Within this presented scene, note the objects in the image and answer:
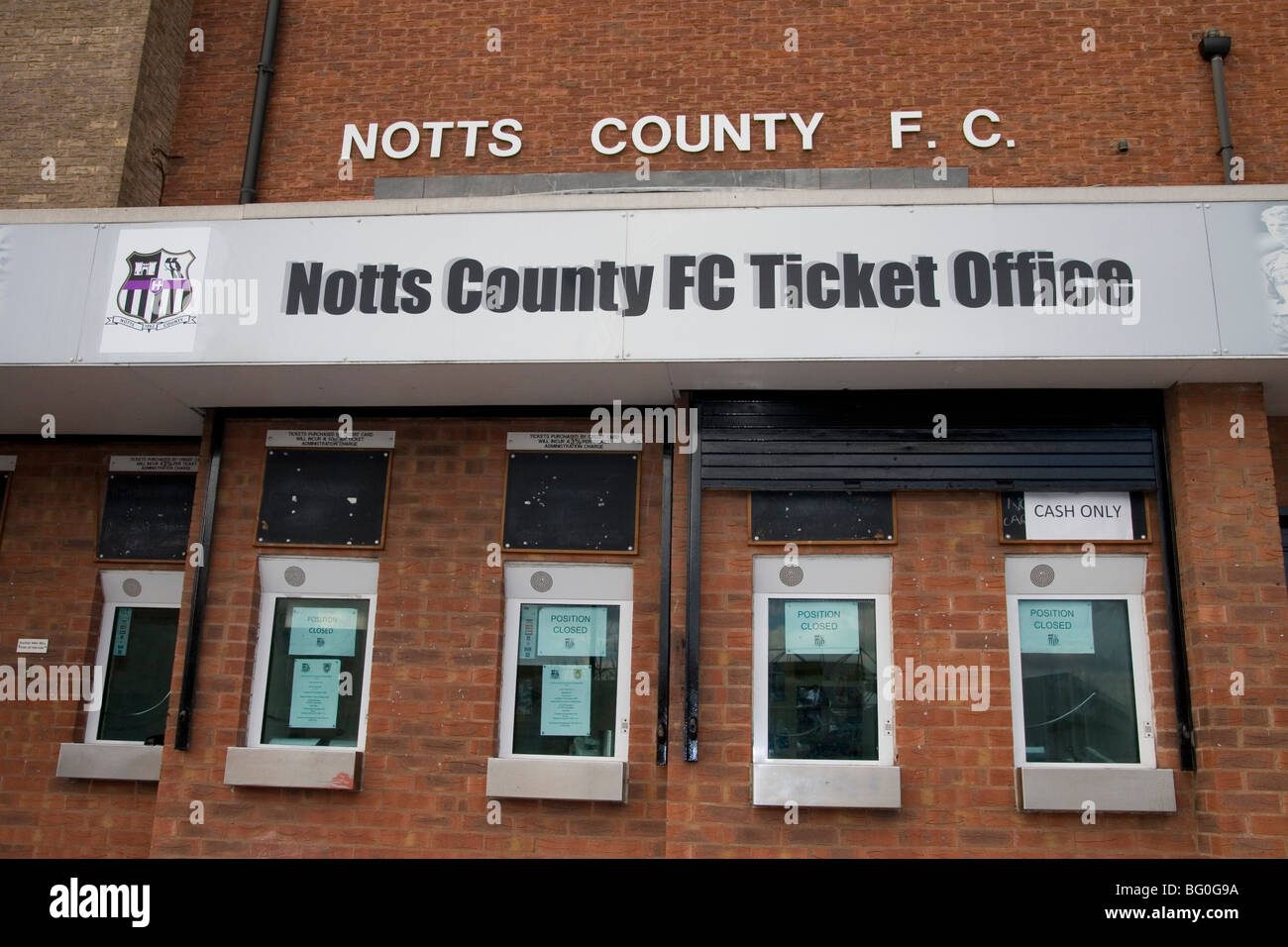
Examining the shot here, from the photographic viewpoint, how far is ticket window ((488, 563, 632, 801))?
6.42 m

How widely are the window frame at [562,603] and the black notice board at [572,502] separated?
0.15 meters

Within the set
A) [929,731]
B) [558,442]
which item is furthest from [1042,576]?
[558,442]

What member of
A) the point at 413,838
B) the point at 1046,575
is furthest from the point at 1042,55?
the point at 413,838

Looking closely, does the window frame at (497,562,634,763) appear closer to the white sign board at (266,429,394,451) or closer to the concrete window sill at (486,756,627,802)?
the concrete window sill at (486,756,627,802)

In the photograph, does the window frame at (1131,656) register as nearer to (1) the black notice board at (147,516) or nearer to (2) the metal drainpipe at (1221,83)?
(2) the metal drainpipe at (1221,83)

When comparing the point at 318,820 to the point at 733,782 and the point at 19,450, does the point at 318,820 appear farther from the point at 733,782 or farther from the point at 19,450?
the point at 19,450

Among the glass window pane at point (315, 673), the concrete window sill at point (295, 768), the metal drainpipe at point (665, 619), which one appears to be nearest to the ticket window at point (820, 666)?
the metal drainpipe at point (665, 619)

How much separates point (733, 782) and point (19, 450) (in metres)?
6.07

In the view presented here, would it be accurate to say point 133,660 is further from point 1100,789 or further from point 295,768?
point 1100,789

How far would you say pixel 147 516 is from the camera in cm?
763

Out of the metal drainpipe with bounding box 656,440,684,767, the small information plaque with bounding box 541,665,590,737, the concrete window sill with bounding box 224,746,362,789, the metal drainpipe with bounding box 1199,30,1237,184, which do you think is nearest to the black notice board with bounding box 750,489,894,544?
the metal drainpipe with bounding box 656,440,684,767

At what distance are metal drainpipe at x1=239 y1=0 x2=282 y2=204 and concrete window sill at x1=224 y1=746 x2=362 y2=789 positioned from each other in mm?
4261

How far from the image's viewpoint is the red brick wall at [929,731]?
19.0 feet

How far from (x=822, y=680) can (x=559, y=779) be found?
1.75 metres
